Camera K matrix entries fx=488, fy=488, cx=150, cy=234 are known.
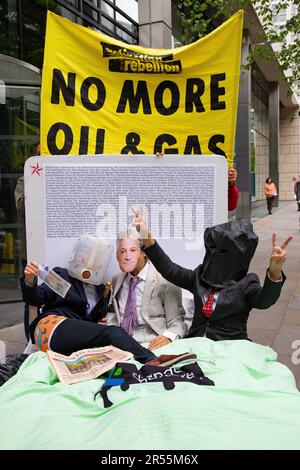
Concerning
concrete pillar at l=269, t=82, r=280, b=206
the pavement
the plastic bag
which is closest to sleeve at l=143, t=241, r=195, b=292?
the plastic bag

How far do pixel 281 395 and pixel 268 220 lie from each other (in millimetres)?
17056

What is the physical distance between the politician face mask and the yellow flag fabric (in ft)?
2.36

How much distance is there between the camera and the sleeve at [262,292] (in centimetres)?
268

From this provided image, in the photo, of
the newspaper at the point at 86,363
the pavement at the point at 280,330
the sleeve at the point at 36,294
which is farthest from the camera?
the pavement at the point at 280,330

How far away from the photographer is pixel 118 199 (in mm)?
3178

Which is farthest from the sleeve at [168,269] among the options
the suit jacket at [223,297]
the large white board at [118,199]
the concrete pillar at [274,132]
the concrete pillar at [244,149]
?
the concrete pillar at [274,132]

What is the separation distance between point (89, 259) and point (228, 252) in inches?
33.7

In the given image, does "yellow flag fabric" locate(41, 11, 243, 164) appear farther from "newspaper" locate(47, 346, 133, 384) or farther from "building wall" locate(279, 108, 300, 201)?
"building wall" locate(279, 108, 300, 201)

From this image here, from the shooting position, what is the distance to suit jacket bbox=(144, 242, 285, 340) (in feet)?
9.08

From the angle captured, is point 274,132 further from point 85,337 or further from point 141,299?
point 85,337

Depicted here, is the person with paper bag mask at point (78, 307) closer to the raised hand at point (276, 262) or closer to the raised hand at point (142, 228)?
the raised hand at point (142, 228)

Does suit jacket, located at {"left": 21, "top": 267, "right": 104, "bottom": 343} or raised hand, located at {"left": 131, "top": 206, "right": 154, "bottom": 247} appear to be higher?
raised hand, located at {"left": 131, "top": 206, "right": 154, "bottom": 247}

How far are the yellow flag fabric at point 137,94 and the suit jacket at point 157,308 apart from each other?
0.97 meters

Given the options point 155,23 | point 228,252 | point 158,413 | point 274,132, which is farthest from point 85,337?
point 274,132
